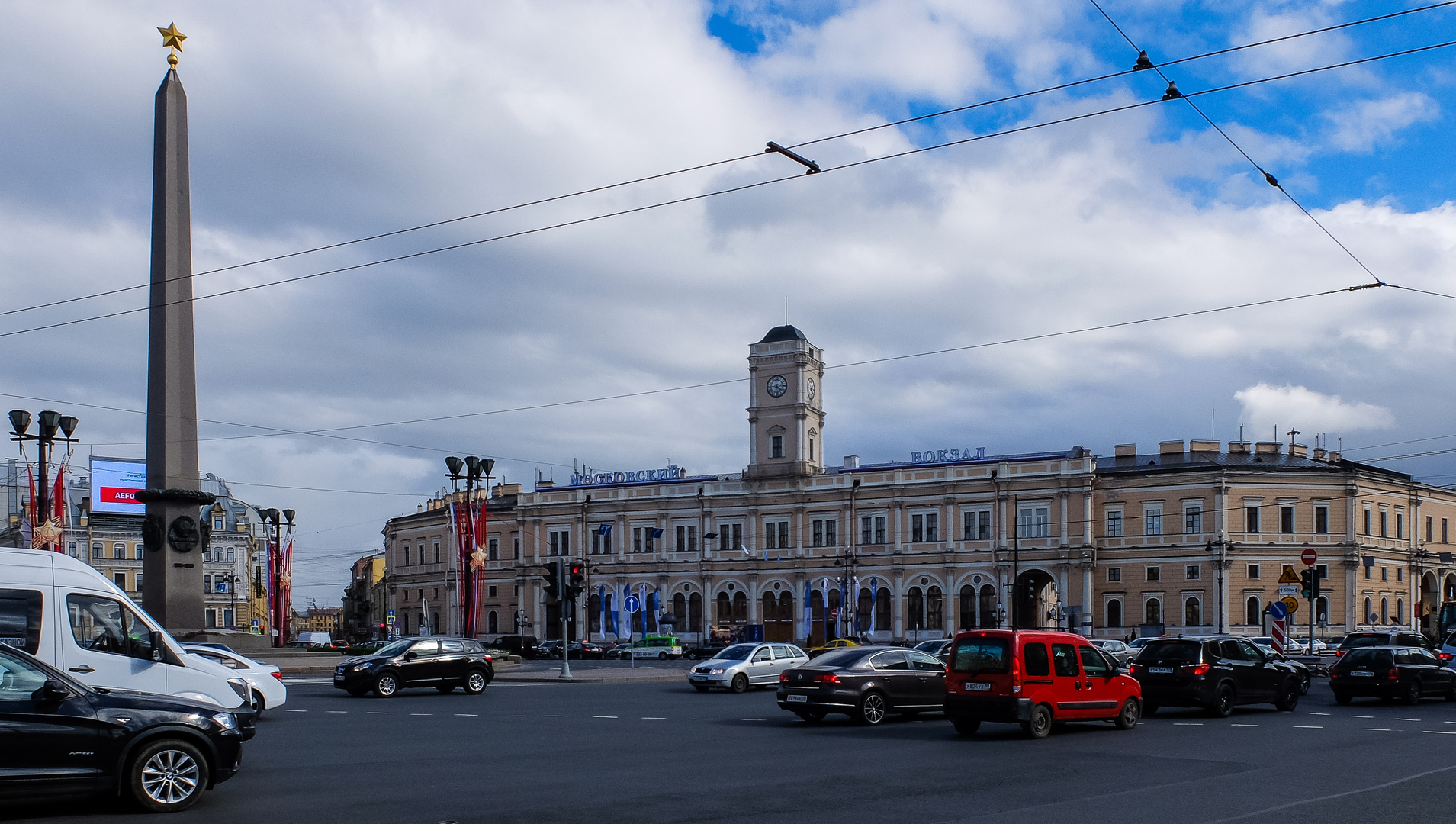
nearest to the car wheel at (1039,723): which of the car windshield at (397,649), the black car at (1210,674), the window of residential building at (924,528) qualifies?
the black car at (1210,674)

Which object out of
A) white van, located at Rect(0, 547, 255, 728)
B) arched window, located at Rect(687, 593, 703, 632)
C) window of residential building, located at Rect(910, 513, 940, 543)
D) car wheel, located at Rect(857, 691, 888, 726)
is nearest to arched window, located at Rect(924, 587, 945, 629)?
window of residential building, located at Rect(910, 513, 940, 543)

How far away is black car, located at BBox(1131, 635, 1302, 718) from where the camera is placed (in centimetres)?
2283

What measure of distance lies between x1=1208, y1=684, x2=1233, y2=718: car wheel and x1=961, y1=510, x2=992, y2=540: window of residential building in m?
55.0

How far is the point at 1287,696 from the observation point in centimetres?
2448

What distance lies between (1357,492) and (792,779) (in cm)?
6844

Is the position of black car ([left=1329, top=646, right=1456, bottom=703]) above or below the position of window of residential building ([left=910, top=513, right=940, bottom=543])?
below

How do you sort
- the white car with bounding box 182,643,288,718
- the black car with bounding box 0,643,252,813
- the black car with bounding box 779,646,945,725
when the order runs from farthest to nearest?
the black car with bounding box 779,646,945,725, the white car with bounding box 182,643,288,718, the black car with bounding box 0,643,252,813

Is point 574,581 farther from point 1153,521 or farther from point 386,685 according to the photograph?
point 1153,521

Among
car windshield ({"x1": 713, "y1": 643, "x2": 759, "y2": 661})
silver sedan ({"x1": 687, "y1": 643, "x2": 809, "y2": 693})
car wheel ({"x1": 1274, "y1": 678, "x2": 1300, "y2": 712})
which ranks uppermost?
car wheel ({"x1": 1274, "y1": 678, "x2": 1300, "y2": 712})

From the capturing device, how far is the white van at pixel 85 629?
13.6 meters

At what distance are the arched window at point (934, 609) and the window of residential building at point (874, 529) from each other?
4.57 meters

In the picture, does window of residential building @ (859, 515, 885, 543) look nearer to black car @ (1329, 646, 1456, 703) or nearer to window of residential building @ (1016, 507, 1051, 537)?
window of residential building @ (1016, 507, 1051, 537)

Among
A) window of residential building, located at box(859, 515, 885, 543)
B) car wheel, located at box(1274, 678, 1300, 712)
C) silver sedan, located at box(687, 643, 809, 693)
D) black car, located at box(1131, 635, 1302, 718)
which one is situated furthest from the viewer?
window of residential building, located at box(859, 515, 885, 543)

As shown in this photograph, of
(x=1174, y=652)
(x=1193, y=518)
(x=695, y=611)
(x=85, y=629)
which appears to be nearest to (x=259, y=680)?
A: (x=85, y=629)
